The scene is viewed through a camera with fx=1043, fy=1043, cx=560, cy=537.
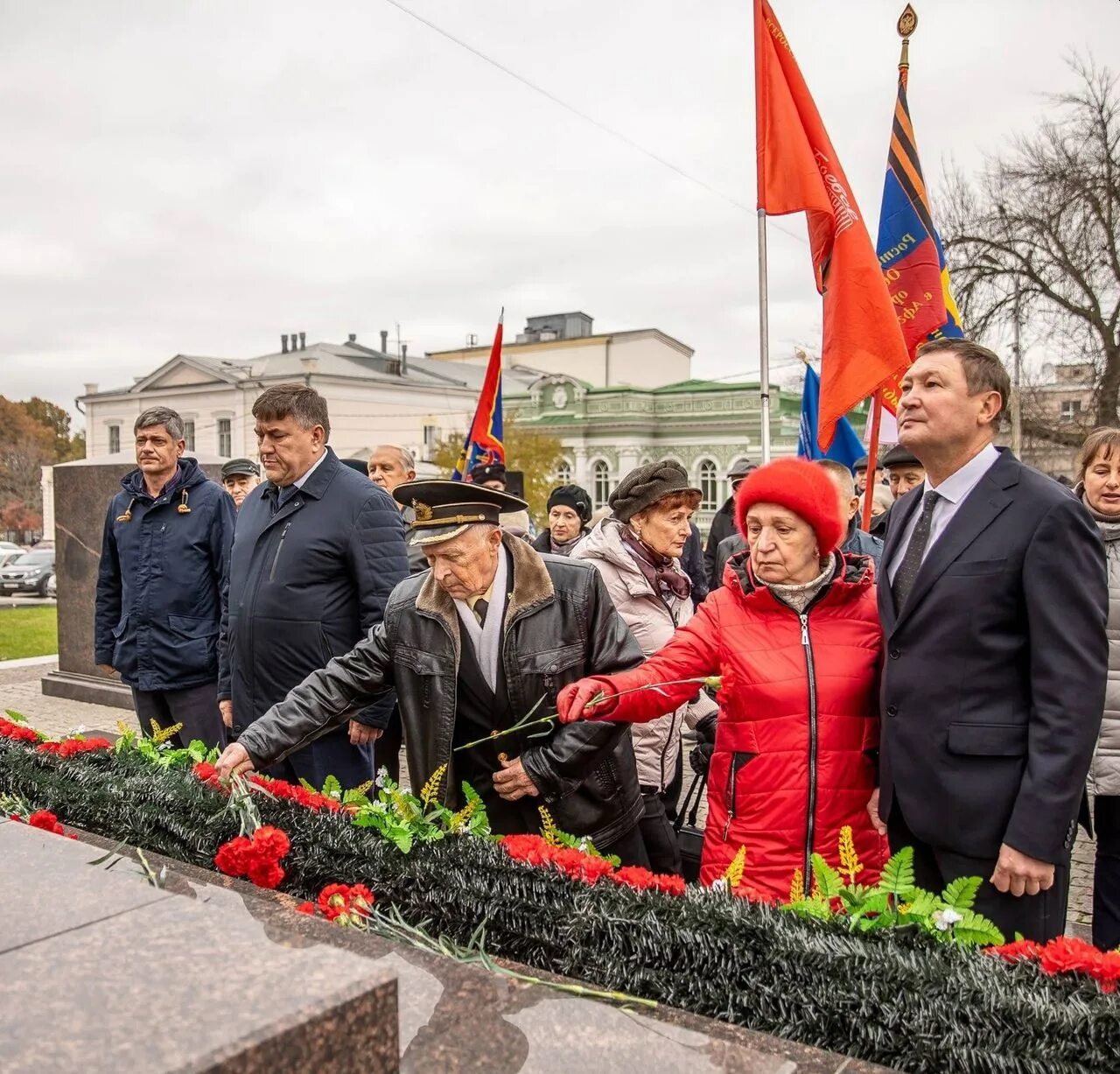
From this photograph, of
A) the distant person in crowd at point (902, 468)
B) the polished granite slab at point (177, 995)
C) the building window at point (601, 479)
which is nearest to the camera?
the polished granite slab at point (177, 995)

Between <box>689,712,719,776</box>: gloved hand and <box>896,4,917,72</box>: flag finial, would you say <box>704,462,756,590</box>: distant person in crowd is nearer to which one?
<box>896,4,917,72</box>: flag finial

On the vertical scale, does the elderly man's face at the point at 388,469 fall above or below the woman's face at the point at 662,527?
above

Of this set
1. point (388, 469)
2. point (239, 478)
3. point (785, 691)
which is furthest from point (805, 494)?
point (239, 478)

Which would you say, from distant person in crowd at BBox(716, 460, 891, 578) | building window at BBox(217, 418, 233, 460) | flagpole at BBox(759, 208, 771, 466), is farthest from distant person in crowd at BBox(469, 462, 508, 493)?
building window at BBox(217, 418, 233, 460)

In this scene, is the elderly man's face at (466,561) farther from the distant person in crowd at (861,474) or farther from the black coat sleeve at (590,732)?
the distant person in crowd at (861,474)

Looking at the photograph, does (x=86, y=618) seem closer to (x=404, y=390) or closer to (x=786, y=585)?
(x=786, y=585)

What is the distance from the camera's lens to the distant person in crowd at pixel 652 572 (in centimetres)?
389

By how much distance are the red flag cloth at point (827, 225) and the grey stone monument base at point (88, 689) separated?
698 centimetres

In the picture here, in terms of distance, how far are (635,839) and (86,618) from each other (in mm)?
7561

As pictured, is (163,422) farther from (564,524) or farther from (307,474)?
(564,524)

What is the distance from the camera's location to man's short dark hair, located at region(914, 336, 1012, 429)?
8.83 ft

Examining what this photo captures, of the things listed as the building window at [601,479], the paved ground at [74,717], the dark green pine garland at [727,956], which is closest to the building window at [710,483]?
the building window at [601,479]

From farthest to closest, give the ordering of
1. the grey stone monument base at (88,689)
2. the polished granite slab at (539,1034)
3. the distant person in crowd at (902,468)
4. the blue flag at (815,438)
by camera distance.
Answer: the grey stone monument base at (88,689)
the blue flag at (815,438)
the distant person in crowd at (902,468)
the polished granite slab at (539,1034)

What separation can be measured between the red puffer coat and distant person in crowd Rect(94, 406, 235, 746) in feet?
10.0
